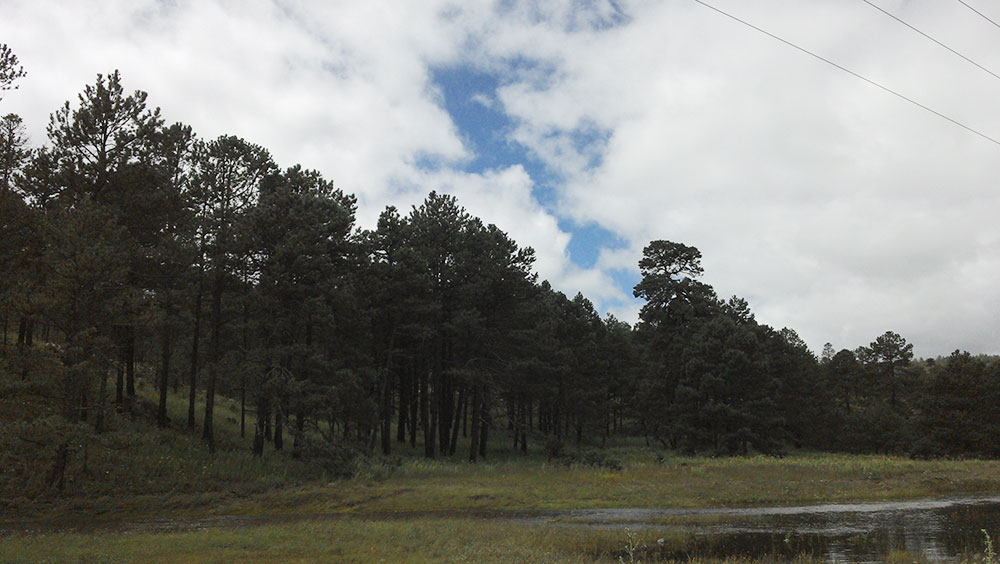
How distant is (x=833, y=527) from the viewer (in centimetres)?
1864

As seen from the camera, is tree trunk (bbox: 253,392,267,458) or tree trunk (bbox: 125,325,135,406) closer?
tree trunk (bbox: 253,392,267,458)

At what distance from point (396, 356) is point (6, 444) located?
24.4m

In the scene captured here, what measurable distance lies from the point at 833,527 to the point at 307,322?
25089mm

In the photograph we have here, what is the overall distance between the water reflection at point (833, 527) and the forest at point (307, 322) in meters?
17.1

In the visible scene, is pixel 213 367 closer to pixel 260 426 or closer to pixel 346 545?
pixel 260 426

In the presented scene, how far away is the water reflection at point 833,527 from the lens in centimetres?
1509

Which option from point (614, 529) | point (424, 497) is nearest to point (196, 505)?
point (424, 497)

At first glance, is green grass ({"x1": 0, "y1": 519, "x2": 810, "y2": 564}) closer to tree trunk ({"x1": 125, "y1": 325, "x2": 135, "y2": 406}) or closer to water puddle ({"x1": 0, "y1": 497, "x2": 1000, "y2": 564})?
water puddle ({"x1": 0, "y1": 497, "x2": 1000, "y2": 564})

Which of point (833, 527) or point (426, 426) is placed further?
point (426, 426)

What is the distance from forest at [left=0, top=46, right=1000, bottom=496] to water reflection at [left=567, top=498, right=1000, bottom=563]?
17.1 meters

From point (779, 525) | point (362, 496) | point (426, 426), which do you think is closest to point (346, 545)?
point (362, 496)

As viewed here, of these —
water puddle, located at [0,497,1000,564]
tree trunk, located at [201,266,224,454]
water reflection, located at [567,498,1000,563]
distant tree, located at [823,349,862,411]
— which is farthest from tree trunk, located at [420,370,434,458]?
distant tree, located at [823,349,862,411]

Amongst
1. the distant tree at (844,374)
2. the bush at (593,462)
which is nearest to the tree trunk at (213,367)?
the bush at (593,462)

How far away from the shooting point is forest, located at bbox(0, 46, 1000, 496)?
74.5 ft
